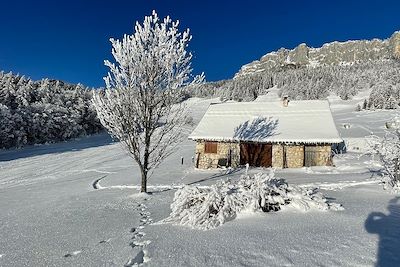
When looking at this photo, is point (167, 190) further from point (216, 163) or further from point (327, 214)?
point (216, 163)

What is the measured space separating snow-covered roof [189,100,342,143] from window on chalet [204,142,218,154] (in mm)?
629

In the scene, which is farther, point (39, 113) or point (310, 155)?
point (39, 113)

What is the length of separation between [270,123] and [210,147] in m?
5.04

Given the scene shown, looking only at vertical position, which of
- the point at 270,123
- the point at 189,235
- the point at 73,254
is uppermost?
the point at 270,123

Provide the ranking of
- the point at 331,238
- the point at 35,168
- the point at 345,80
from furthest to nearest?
the point at 345,80 < the point at 35,168 < the point at 331,238

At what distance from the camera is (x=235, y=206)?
30.7ft

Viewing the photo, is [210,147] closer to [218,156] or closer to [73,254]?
[218,156]

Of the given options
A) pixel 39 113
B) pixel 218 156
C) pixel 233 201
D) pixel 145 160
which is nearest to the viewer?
pixel 233 201

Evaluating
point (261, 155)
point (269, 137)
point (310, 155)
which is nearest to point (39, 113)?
point (261, 155)

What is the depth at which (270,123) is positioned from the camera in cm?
2794

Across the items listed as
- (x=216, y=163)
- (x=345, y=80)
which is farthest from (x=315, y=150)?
(x=345, y=80)

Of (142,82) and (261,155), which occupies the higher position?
(142,82)

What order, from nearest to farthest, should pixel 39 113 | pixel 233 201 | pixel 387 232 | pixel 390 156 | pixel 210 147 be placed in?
pixel 387 232
pixel 233 201
pixel 390 156
pixel 210 147
pixel 39 113

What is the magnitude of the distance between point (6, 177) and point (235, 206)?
83.2 ft
